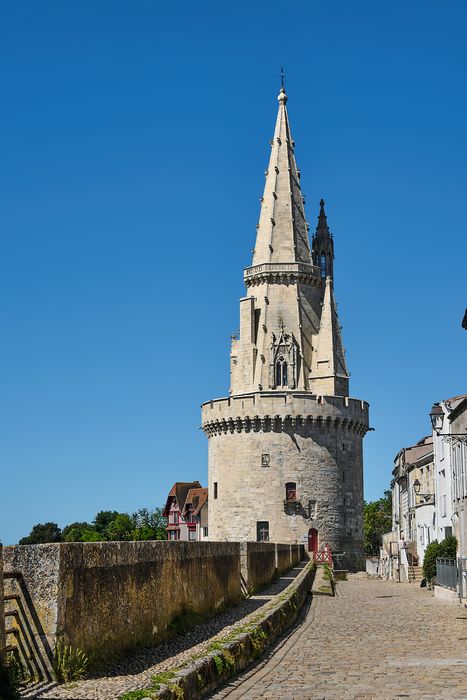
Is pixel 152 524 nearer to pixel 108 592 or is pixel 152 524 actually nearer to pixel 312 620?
pixel 312 620

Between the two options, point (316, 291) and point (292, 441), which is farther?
point (316, 291)

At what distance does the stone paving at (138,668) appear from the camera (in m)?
8.36

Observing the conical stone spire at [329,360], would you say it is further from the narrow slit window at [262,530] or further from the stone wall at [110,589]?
the stone wall at [110,589]

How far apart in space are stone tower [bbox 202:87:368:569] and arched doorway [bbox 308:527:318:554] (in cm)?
8

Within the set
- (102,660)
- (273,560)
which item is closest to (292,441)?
(273,560)

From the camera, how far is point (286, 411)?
5356 centimetres

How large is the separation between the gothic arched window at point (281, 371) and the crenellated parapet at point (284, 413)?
145 cm

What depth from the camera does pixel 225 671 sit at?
35.0 feet

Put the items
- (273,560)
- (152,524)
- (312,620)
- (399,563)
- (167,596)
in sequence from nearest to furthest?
(167,596), (312,620), (273,560), (399,563), (152,524)

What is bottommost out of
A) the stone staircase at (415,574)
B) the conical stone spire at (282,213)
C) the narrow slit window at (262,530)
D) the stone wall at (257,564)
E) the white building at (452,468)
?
the stone staircase at (415,574)

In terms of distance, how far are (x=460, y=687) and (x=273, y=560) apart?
2093 centimetres

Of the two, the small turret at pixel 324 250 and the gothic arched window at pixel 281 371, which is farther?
the small turret at pixel 324 250

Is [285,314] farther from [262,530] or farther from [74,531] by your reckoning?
[74,531]

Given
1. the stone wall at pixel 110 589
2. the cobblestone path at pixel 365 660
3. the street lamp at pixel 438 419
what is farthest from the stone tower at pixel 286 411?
the stone wall at pixel 110 589
